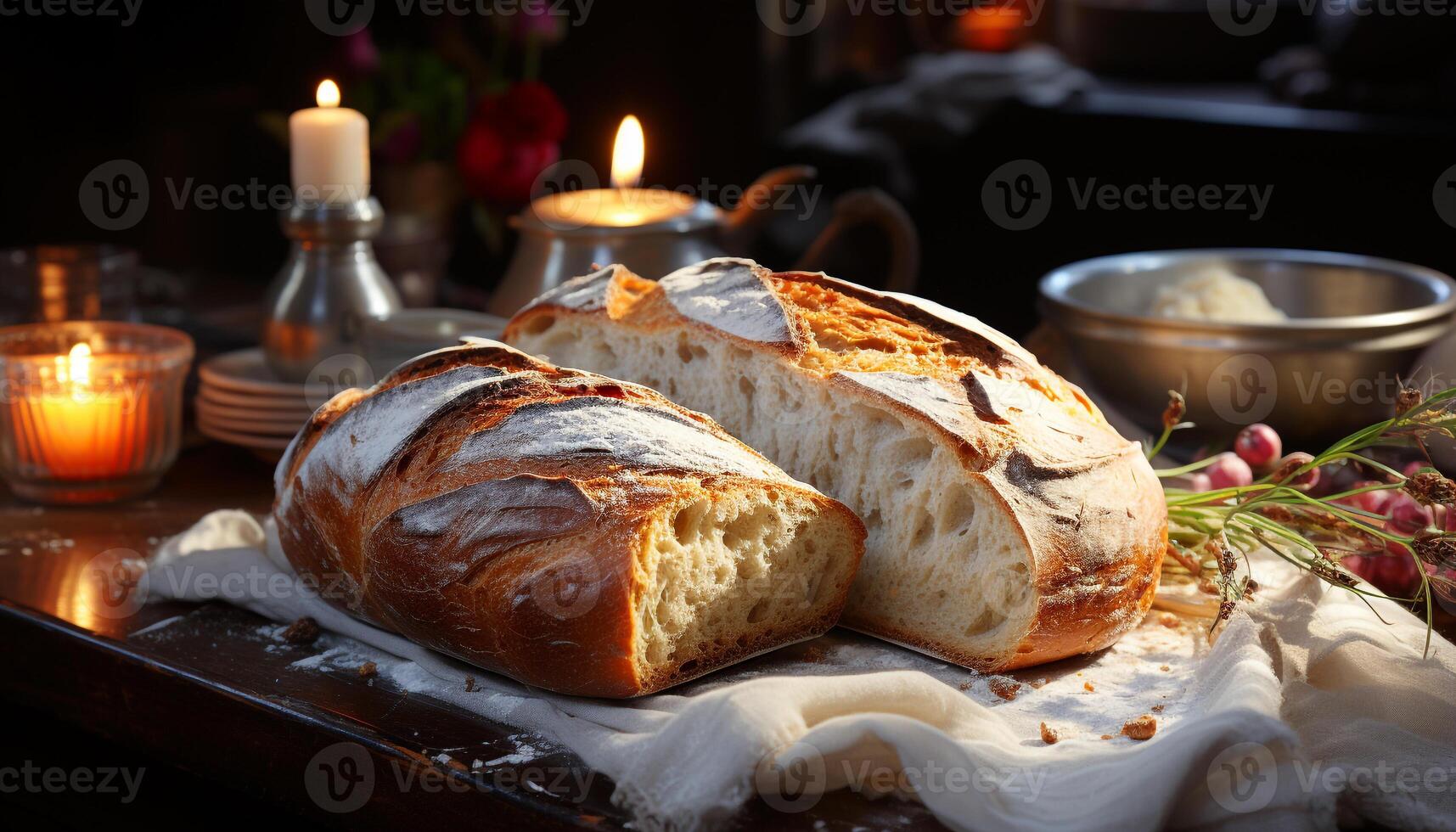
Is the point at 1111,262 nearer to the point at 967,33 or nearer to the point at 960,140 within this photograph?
the point at 960,140

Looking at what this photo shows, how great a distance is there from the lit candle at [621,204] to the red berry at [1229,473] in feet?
2.72

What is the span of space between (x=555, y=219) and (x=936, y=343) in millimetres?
747

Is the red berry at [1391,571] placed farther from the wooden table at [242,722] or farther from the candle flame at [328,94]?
the candle flame at [328,94]

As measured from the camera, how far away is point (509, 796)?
1.05 m

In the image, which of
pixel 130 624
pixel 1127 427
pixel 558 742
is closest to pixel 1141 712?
pixel 558 742

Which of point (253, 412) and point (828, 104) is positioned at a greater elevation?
point (828, 104)

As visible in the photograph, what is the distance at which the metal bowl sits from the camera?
169cm

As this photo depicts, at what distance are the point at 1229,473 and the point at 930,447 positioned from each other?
401mm

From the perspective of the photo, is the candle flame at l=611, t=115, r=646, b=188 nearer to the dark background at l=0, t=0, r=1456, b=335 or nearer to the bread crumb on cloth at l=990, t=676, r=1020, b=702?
the bread crumb on cloth at l=990, t=676, r=1020, b=702

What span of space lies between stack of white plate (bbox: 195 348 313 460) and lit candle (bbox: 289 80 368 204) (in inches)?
11.5

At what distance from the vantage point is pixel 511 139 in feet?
8.88

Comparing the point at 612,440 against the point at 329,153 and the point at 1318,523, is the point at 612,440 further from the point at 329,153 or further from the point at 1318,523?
the point at 329,153

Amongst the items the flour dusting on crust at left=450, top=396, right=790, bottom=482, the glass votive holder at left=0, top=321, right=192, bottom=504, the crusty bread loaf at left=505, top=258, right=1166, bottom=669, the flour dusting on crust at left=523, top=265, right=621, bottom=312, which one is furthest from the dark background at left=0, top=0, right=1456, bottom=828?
the flour dusting on crust at left=450, top=396, right=790, bottom=482

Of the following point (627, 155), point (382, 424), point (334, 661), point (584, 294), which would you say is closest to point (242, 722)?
point (334, 661)
